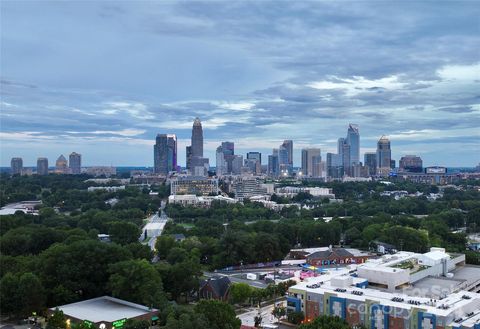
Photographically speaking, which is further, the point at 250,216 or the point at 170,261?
the point at 250,216

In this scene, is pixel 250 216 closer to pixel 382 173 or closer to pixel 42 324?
pixel 42 324

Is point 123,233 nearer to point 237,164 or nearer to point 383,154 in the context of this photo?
point 237,164

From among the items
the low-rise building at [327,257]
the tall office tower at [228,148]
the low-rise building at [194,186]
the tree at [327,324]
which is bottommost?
the low-rise building at [327,257]

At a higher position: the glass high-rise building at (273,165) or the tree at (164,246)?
the glass high-rise building at (273,165)

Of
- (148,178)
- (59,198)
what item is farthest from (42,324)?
(148,178)

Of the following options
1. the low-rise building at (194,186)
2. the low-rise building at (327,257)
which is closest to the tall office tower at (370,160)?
the low-rise building at (194,186)

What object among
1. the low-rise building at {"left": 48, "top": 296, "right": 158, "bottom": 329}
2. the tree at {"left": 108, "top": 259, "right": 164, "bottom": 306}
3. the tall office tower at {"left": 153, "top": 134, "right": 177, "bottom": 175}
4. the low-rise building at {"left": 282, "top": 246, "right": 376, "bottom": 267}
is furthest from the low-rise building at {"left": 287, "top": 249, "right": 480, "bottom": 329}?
the tall office tower at {"left": 153, "top": 134, "right": 177, "bottom": 175}

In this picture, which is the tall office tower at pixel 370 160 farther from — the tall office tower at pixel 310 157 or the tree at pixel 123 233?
the tree at pixel 123 233
